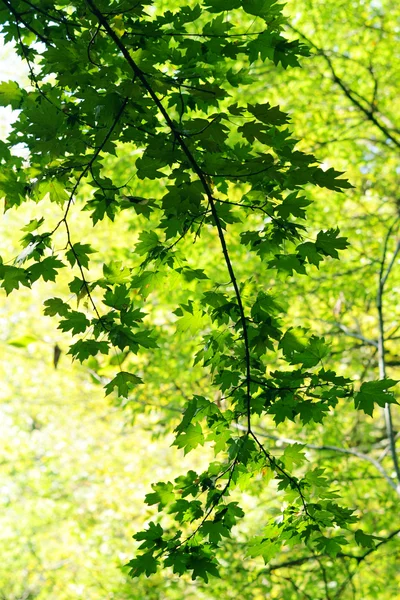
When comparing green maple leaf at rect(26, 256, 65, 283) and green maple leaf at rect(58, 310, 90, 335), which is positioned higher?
green maple leaf at rect(26, 256, 65, 283)

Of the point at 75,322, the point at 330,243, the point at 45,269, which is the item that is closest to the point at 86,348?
the point at 75,322

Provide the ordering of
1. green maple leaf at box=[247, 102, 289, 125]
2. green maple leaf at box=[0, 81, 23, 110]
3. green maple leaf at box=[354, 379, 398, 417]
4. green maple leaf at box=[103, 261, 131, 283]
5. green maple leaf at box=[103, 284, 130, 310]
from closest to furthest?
green maple leaf at box=[247, 102, 289, 125] < green maple leaf at box=[354, 379, 398, 417] < green maple leaf at box=[103, 284, 130, 310] < green maple leaf at box=[103, 261, 131, 283] < green maple leaf at box=[0, 81, 23, 110]

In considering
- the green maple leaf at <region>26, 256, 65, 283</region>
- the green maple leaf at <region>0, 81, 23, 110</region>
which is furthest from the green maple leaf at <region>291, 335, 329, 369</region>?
the green maple leaf at <region>0, 81, 23, 110</region>

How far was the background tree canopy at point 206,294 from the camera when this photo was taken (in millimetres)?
1690

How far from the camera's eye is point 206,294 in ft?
6.39

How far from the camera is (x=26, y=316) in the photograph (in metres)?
10.2

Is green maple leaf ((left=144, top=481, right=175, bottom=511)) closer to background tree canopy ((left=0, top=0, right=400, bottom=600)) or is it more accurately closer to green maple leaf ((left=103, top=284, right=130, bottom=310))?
background tree canopy ((left=0, top=0, right=400, bottom=600))

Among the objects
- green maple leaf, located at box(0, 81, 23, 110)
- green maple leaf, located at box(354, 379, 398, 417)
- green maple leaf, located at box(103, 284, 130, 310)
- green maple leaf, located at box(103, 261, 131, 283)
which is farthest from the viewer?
green maple leaf, located at box(0, 81, 23, 110)

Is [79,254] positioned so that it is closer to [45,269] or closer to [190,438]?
[45,269]

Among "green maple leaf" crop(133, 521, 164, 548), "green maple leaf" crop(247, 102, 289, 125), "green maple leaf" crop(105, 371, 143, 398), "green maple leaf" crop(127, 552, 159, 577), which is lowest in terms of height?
"green maple leaf" crop(127, 552, 159, 577)

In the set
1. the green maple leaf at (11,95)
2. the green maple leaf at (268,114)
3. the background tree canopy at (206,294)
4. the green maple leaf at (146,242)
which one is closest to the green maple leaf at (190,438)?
the background tree canopy at (206,294)

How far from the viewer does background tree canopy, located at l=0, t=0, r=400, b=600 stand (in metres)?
1.69

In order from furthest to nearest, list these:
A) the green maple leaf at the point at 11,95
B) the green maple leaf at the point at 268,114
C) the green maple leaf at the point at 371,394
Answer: the green maple leaf at the point at 11,95 → the green maple leaf at the point at 371,394 → the green maple leaf at the point at 268,114

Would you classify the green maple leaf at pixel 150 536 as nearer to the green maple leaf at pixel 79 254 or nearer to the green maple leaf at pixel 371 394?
the green maple leaf at pixel 371 394
